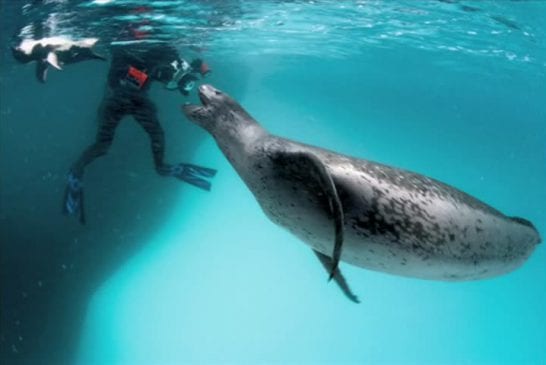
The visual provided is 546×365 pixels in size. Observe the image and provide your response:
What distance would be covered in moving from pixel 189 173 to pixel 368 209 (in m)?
5.70

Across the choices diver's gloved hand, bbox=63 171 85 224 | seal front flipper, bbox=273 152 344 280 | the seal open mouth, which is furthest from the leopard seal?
diver's gloved hand, bbox=63 171 85 224

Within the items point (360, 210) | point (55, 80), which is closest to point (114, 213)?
point (55, 80)

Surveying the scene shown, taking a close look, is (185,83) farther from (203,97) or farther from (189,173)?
(203,97)

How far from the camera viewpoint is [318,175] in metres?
2.75

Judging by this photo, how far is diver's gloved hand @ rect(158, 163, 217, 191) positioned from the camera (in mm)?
8172

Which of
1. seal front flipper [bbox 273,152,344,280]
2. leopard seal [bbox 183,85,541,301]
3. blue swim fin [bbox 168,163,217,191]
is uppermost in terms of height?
seal front flipper [bbox 273,152,344,280]

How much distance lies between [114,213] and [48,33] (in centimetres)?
459

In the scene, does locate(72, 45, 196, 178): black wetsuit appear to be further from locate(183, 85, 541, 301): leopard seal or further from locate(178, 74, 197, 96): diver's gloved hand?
locate(183, 85, 541, 301): leopard seal

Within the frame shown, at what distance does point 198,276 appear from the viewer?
53.2ft

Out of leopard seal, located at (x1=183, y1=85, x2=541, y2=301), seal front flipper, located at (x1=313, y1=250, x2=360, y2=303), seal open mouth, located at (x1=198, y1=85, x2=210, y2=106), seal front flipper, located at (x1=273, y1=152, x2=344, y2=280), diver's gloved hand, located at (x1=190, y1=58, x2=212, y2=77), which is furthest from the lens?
diver's gloved hand, located at (x1=190, y1=58, x2=212, y2=77)

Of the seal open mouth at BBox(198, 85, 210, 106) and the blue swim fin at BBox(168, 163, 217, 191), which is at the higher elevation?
the seal open mouth at BBox(198, 85, 210, 106)

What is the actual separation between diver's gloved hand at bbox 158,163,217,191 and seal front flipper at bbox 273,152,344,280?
5320 millimetres

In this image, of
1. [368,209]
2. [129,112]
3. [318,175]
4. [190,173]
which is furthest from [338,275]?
[129,112]

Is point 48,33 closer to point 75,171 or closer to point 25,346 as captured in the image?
point 75,171
